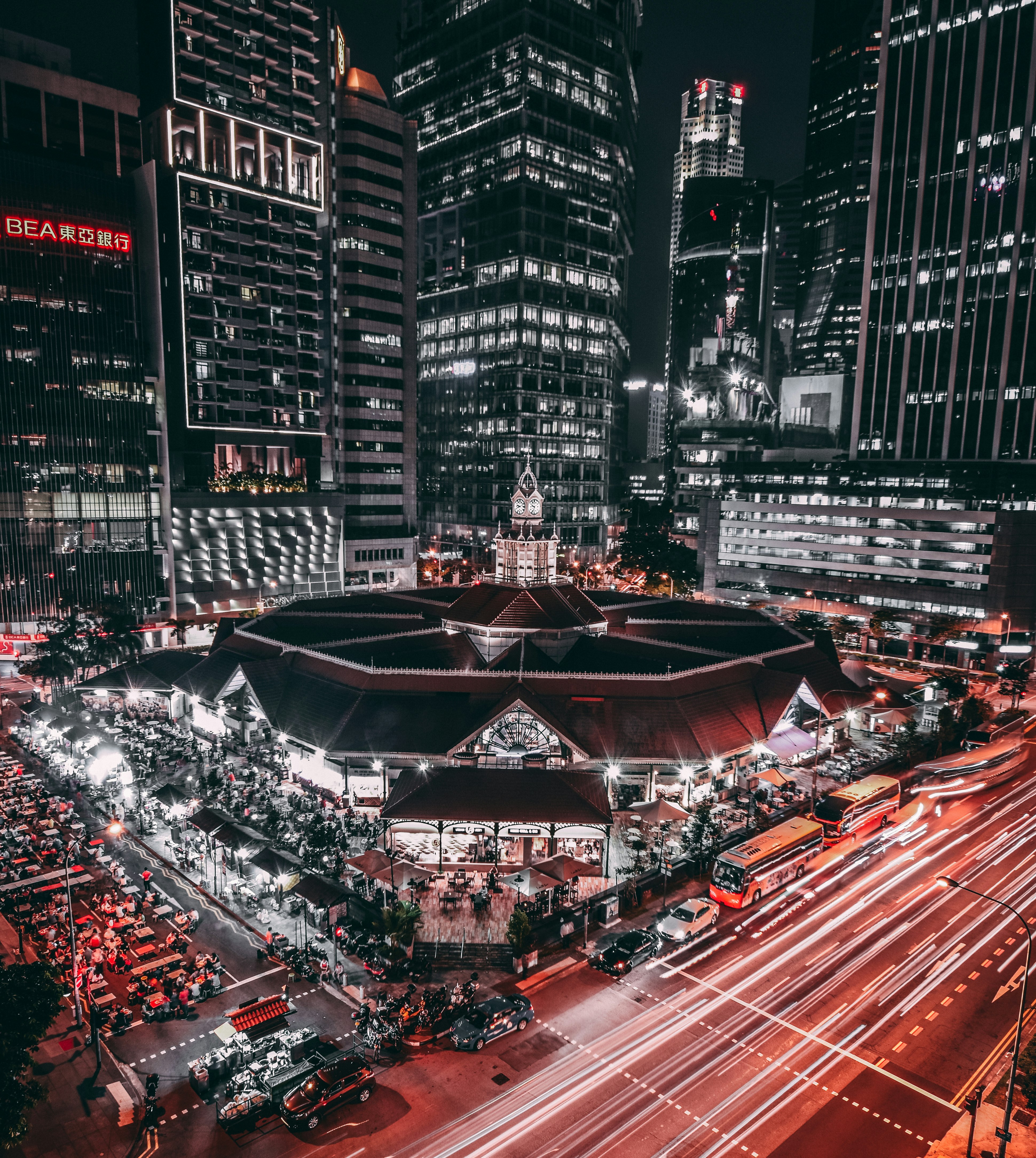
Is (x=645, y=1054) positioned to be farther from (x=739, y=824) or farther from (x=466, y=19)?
(x=466, y=19)

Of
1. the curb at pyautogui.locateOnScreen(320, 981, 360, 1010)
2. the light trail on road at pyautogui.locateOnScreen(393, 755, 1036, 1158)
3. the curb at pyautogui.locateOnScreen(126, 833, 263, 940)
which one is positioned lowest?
the curb at pyautogui.locateOnScreen(126, 833, 263, 940)

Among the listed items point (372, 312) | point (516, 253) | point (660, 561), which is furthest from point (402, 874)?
point (516, 253)

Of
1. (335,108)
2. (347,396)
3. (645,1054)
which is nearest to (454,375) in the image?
(347,396)

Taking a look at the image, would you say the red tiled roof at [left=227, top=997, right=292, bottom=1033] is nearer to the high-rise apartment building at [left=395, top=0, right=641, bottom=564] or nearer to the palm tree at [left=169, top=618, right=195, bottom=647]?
the palm tree at [left=169, top=618, right=195, bottom=647]

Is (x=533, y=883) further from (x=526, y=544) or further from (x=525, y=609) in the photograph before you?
(x=526, y=544)

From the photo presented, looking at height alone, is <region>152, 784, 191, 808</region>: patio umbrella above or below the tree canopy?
below

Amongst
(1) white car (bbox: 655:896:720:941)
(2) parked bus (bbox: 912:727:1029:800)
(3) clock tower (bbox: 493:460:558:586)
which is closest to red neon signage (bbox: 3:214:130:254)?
(3) clock tower (bbox: 493:460:558:586)
